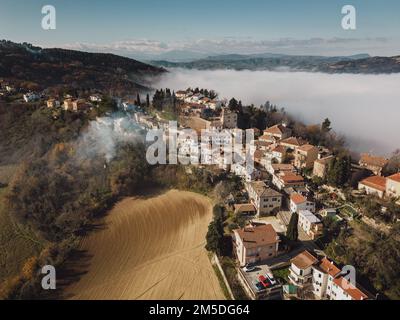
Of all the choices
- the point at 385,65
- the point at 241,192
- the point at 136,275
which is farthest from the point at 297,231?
the point at 385,65

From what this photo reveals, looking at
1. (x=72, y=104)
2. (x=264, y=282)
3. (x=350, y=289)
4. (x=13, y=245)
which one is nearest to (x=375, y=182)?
(x=350, y=289)

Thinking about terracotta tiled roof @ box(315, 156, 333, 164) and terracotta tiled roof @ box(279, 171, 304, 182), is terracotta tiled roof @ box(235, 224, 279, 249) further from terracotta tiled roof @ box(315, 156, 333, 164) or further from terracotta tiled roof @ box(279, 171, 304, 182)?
terracotta tiled roof @ box(315, 156, 333, 164)

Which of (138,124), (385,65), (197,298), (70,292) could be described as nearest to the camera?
(197,298)

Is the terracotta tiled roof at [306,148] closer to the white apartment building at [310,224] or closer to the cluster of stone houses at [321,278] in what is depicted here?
the white apartment building at [310,224]

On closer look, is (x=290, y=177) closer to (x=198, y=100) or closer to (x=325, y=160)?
(x=325, y=160)

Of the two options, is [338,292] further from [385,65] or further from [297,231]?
[385,65]
